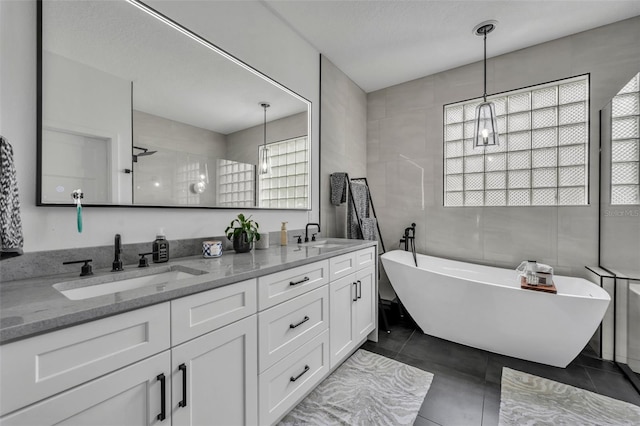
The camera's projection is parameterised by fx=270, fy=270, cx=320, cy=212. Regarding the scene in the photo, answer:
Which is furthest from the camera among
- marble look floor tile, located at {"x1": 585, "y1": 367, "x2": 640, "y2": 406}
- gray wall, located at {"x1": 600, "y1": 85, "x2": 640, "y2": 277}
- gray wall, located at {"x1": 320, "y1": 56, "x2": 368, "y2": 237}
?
gray wall, located at {"x1": 320, "y1": 56, "x2": 368, "y2": 237}

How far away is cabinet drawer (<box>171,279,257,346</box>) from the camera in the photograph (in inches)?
36.9

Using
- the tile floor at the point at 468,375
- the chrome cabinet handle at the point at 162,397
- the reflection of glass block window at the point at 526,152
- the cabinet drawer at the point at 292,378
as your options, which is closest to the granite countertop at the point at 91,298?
the chrome cabinet handle at the point at 162,397

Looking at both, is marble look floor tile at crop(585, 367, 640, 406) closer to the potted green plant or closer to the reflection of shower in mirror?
the potted green plant

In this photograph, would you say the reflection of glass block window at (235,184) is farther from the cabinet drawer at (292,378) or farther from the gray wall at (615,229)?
the gray wall at (615,229)

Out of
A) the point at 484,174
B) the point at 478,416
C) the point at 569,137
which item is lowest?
the point at 478,416

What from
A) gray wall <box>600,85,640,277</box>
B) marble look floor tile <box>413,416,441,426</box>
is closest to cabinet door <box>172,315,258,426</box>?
marble look floor tile <box>413,416,441,426</box>

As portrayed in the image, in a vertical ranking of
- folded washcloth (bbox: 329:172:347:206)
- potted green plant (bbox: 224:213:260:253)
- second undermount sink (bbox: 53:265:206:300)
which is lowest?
second undermount sink (bbox: 53:265:206:300)

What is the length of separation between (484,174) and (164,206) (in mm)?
3021

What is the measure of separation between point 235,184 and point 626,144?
2.91 m

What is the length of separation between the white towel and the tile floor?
196 cm

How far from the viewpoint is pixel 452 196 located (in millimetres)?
3059

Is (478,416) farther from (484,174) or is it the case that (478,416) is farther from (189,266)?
(484,174)

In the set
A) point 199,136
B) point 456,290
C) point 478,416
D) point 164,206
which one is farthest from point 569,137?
point 164,206

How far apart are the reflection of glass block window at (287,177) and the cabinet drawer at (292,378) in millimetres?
1079
